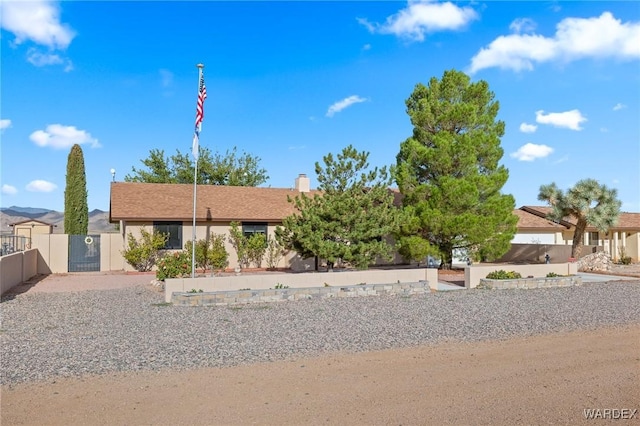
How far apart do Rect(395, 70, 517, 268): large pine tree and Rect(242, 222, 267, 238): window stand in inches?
276

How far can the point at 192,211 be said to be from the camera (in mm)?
23906

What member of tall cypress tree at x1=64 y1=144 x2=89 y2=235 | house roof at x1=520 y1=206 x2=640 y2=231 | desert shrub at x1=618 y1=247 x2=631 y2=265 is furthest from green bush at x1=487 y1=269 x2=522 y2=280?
tall cypress tree at x1=64 y1=144 x2=89 y2=235

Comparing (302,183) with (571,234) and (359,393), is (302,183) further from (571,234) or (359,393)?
(359,393)

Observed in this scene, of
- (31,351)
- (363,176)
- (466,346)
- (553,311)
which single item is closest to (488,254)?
(363,176)

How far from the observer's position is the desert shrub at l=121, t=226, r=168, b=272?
22219 mm

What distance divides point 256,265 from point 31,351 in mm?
16260

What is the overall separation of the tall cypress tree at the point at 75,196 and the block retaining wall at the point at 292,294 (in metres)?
20.0

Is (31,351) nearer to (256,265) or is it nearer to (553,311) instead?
(553,311)

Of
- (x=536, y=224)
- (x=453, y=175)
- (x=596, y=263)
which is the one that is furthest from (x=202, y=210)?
(x=536, y=224)

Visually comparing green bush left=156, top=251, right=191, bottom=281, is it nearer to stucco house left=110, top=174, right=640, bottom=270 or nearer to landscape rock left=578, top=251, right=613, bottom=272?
stucco house left=110, top=174, right=640, bottom=270

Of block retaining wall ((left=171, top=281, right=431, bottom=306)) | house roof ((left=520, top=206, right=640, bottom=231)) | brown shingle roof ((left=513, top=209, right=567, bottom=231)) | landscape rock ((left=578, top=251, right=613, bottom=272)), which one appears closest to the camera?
block retaining wall ((left=171, top=281, right=431, bottom=306))

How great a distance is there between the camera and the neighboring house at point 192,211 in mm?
22859

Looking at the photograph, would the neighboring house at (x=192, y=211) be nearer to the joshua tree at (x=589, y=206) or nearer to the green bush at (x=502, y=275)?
the green bush at (x=502, y=275)

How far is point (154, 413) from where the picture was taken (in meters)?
5.39
